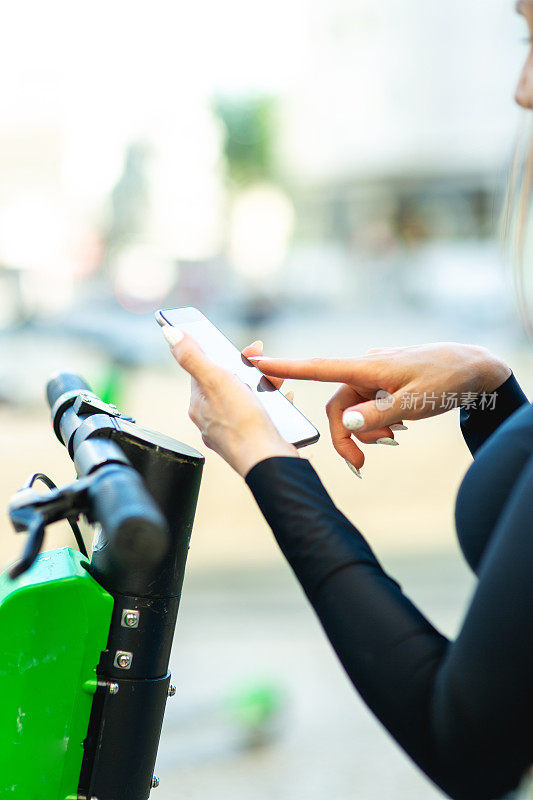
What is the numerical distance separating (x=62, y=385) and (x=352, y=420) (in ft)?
1.28

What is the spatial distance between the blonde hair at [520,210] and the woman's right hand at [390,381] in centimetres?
12

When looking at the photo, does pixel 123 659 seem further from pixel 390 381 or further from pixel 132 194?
pixel 132 194

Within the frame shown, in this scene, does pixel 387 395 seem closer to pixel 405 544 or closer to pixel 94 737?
pixel 94 737

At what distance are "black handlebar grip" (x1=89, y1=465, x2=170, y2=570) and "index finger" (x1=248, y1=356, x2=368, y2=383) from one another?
15.7 inches

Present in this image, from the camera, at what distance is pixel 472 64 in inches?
1134

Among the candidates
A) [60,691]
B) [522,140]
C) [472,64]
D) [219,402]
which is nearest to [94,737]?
[60,691]

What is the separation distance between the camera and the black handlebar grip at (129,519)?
791mm

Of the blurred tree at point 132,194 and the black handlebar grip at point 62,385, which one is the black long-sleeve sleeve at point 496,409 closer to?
the black handlebar grip at point 62,385

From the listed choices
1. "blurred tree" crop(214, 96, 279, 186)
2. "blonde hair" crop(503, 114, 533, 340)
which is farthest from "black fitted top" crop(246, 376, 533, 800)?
"blurred tree" crop(214, 96, 279, 186)

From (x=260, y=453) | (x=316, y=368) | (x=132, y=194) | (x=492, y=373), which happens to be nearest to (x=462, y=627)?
(x=260, y=453)

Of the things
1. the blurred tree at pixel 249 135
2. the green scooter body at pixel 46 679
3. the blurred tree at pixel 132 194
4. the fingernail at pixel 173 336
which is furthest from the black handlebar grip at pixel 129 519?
the blurred tree at pixel 132 194

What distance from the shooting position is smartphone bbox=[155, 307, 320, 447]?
1.15 meters

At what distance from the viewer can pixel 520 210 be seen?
129 cm

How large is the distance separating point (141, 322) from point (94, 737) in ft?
49.9
